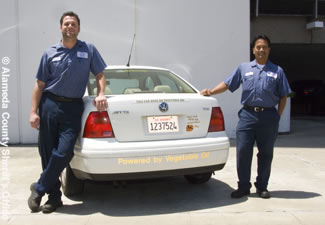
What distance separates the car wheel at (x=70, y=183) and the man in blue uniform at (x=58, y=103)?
13.5 inches

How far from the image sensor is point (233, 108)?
7.67 metres

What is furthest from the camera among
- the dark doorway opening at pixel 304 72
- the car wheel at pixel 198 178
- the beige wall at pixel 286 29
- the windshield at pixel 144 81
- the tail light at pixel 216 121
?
the dark doorway opening at pixel 304 72

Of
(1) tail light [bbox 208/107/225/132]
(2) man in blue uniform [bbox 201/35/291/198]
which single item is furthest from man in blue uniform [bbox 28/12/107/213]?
(2) man in blue uniform [bbox 201/35/291/198]

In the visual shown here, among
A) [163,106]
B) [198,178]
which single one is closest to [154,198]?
[198,178]

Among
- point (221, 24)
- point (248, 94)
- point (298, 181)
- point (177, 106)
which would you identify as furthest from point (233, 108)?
point (177, 106)

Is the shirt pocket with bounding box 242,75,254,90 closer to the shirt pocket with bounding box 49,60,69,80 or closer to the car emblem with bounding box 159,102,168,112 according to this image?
the car emblem with bounding box 159,102,168,112

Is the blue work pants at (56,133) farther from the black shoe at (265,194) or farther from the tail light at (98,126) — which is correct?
the black shoe at (265,194)

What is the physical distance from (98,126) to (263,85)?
66.4 inches

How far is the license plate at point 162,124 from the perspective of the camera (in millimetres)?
3260

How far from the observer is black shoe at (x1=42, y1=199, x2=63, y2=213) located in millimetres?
3363

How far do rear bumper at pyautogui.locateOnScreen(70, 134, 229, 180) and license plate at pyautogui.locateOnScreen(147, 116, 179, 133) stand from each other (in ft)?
0.36

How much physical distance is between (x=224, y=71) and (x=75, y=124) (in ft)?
16.2

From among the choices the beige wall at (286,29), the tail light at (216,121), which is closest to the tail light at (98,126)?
the tail light at (216,121)

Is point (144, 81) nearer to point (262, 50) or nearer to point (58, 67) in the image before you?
point (58, 67)
